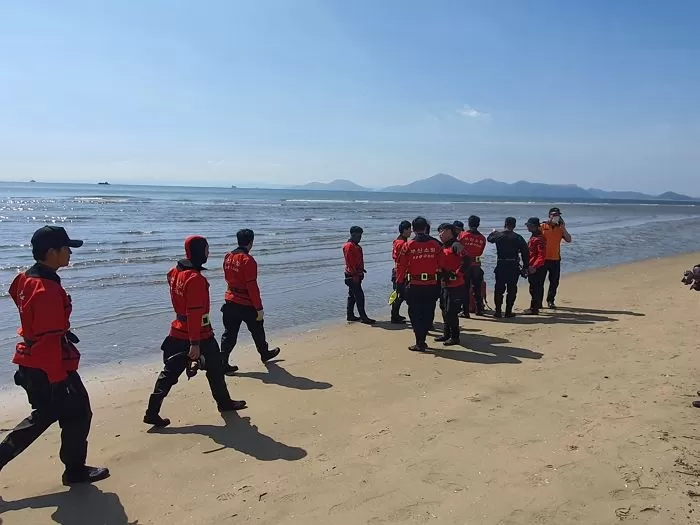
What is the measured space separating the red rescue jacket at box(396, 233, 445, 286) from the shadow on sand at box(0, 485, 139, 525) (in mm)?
5105

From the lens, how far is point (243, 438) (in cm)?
507

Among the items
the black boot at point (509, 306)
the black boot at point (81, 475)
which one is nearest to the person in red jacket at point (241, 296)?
the black boot at point (81, 475)

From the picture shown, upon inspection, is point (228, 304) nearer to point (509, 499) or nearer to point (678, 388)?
point (509, 499)

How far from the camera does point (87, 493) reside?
13.7ft

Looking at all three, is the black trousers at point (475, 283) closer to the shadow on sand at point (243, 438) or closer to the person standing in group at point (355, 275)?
the person standing in group at point (355, 275)

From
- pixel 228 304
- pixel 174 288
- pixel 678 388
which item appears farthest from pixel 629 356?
pixel 174 288

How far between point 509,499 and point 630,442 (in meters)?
1.45

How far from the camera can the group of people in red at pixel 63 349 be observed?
152 inches

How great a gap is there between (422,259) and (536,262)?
392 centimetres

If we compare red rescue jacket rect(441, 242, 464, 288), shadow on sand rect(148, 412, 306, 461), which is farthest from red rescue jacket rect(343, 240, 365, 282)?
shadow on sand rect(148, 412, 306, 461)

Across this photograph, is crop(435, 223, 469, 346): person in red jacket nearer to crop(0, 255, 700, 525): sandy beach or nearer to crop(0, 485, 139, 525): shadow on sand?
crop(0, 255, 700, 525): sandy beach

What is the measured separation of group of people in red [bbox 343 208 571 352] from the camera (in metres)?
8.12

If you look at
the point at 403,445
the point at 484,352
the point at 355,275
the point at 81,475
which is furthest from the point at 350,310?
the point at 81,475

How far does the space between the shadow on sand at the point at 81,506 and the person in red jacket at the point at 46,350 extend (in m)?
0.30
